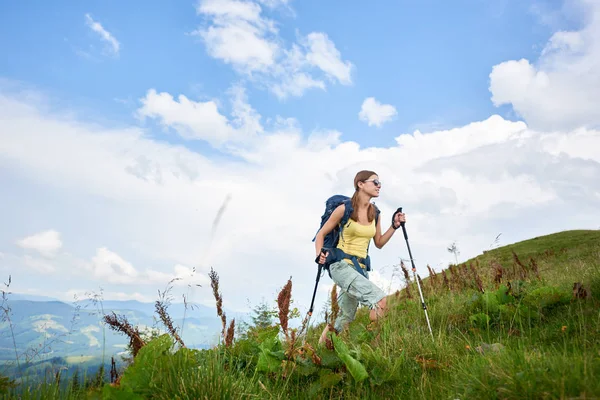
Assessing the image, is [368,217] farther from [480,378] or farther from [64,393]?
[64,393]

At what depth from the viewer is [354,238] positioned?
22.7ft

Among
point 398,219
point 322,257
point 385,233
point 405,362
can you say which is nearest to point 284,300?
point 405,362

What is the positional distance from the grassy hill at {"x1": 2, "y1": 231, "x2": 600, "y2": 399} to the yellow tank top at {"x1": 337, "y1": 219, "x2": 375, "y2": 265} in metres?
1.18

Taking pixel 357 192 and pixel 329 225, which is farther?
pixel 357 192

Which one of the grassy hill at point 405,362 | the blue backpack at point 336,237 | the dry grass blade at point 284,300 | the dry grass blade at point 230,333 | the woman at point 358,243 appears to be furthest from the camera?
the blue backpack at point 336,237

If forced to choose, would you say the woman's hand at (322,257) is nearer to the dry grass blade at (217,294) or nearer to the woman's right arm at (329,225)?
the woman's right arm at (329,225)

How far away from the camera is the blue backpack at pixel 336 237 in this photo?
6773 millimetres

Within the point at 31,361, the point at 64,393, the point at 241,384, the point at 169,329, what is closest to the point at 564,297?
the point at 241,384

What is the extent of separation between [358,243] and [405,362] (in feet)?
7.78

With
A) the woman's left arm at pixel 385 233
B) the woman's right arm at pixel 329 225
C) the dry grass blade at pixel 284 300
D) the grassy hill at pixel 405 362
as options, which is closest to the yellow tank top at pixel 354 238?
the woman's right arm at pixel 329 225

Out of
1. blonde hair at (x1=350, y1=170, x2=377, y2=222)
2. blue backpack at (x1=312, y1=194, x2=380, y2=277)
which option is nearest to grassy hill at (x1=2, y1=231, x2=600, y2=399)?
blue backpack at (x1=312, y1=194, x2=380, y2=277)

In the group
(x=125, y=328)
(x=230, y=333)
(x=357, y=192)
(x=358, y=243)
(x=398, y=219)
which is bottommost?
(x=230, y=333)

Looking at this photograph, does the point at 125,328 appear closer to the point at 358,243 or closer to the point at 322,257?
the point at 322,257

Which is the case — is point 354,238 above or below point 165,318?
above
